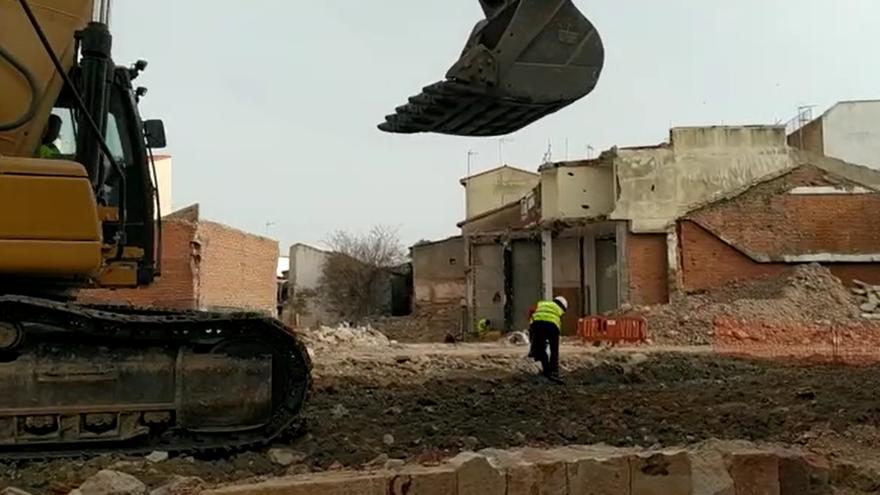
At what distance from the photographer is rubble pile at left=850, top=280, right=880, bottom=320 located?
2741 cm

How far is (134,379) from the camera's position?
253 inches

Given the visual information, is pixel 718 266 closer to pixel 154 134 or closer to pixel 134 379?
pixel 154 134

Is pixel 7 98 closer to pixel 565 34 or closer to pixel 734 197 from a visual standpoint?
pixel 565 34

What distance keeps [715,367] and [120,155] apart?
10284mm

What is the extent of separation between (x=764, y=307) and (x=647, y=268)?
495cm

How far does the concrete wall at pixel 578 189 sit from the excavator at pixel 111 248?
86.3 ft

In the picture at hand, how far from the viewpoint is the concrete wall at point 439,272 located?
41.4 metres

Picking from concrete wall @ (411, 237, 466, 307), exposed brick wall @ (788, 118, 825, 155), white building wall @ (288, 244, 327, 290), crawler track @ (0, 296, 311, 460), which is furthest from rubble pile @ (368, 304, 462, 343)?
crawler track @ (0, 296, 311, 460)

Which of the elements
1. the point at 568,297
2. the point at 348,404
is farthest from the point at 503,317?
the point at 348,404

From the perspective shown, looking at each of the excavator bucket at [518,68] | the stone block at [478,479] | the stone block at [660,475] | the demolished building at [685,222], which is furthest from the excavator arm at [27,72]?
the demolished building at [685,222]

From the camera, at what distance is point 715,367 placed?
14.6m

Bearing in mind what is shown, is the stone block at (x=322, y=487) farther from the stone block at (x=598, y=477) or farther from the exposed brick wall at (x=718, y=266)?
the exposed brick wall at (x=718, y=266)

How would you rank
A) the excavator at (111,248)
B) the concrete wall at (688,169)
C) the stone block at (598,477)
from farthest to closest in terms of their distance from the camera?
the concrete wall at (688,169)
the excavator at (111,248)
the stone block at (598,477)

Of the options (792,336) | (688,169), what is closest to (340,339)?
(792,336)
